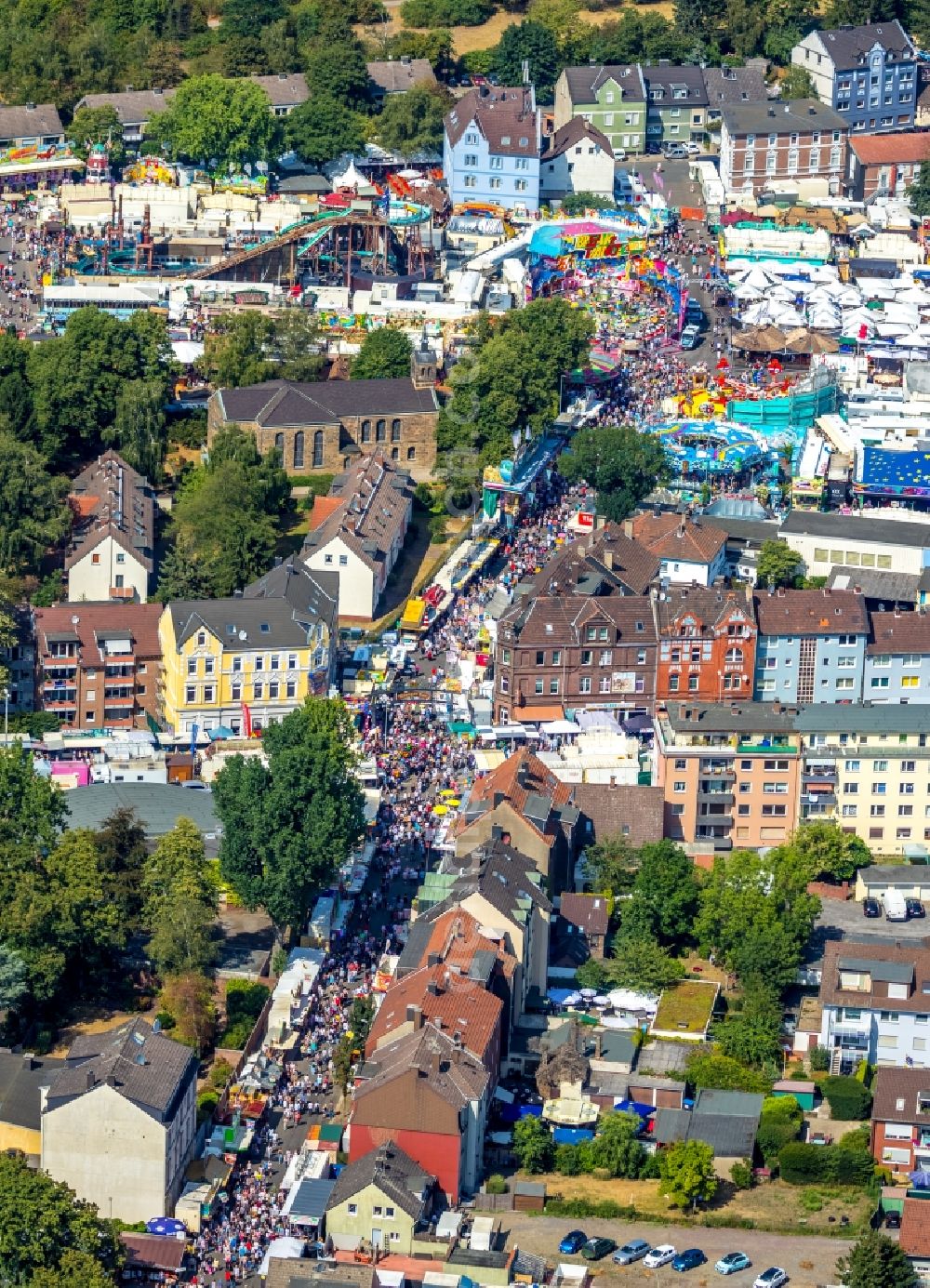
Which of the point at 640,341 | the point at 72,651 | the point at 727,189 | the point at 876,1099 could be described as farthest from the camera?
the point at 727,189

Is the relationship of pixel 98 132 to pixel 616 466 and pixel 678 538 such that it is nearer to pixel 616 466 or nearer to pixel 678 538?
pixel 616 466

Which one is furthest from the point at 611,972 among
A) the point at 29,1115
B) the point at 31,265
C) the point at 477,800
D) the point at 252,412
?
the point at 31,265

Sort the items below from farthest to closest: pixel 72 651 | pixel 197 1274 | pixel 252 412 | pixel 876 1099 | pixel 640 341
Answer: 1. pixel 640 341
2. pixel 252 412
3. pixel 72 651
4. pixel 876 1099
5. pixel 197 1274

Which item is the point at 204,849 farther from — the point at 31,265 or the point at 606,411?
the point at 31,265

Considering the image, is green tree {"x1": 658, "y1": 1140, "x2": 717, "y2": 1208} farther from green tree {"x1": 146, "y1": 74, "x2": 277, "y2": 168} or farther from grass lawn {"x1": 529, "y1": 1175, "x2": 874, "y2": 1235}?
green tree {"x1": 146, "y1": 74, "x2": 277, "y2": 168}

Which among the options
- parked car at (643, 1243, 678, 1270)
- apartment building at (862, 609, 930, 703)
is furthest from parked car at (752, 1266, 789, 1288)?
apartment building at (862, 609, 930, 703)

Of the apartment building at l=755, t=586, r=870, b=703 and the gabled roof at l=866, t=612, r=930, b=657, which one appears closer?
the apartment building at l=755, t=586, r=870, b=703
